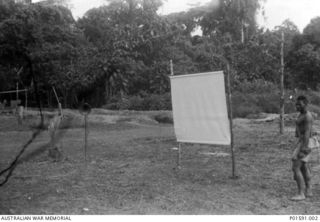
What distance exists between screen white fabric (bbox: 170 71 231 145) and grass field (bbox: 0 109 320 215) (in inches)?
24.1

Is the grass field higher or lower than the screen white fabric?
lower

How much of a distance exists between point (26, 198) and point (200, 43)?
68.0 feet

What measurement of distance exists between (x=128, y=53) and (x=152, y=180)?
15739 millimetres

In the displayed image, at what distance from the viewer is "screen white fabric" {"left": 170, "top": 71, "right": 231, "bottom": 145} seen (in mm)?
5500

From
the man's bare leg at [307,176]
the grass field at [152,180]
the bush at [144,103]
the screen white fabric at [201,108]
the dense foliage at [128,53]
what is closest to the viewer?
the grass field at [152,180]

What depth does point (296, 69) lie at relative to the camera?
73.7ft

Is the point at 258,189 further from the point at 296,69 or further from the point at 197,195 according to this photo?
the point at 296,69

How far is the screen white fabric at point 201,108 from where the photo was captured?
5.50 m

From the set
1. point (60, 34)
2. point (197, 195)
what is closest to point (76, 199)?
point (197, 195)

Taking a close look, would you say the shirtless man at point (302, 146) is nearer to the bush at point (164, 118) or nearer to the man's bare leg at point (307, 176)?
the man's bare leg at point (307, 176)

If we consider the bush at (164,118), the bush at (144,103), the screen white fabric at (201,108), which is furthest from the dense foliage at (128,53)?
the screen white fabric at (201,108)

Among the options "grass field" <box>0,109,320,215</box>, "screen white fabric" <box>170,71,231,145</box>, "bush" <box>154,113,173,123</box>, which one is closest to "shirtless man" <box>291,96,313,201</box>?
"grass field" <box>0,109,320,215</box>

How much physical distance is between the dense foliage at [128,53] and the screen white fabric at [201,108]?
505 inches

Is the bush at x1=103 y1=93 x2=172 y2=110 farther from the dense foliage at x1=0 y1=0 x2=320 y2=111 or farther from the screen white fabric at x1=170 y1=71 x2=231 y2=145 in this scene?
the screen white fabric at x1=170 y1=71 x2=231 y2=145
